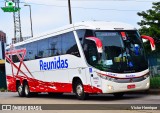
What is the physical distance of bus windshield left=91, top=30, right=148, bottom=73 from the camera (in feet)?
56.6

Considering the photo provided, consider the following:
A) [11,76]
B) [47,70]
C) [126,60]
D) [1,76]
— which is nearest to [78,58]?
[126,60]

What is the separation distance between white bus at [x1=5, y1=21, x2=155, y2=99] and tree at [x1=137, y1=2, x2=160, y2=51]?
34.7 feet

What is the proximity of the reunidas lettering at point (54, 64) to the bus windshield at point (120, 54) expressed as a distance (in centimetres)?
261

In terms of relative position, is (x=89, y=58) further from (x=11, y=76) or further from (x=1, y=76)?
(x=1, y=76)

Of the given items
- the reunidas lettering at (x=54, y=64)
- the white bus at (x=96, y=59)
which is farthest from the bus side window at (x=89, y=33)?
the reunidas lettering at (x=54, y=64)

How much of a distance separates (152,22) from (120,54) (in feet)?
48.7

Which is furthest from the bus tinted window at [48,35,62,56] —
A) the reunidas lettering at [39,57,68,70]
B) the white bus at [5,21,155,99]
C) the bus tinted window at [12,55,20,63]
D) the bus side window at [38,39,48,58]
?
the bus tinted window at [12,55,20,63]

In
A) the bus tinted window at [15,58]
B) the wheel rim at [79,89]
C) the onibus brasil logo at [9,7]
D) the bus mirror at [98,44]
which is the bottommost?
the wheel rim at [79,89]

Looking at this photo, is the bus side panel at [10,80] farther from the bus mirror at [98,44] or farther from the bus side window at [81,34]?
the bus mirror at [98,44]

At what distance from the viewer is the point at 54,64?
825 inches

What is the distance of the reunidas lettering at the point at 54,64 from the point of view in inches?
784

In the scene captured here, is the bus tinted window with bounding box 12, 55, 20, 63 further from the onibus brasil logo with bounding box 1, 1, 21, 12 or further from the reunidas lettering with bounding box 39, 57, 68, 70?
the onibus brasil logo with bounding box 1, 1, 21, 12

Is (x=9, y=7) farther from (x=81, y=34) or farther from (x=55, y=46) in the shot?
(x=81, y=34)

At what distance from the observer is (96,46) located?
1723cm
